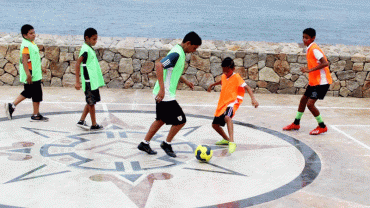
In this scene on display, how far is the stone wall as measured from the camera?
42.7ft

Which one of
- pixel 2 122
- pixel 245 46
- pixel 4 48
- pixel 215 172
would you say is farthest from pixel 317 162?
pixel 4 48

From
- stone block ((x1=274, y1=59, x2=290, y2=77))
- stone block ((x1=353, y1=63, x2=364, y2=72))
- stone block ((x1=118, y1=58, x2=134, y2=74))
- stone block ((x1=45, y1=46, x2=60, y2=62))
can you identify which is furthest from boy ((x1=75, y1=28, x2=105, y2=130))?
stone block ((x1=353, y1=63, x2=364, y2=72))

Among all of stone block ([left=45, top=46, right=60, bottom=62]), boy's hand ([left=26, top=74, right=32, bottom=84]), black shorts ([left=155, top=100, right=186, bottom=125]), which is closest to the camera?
black shorts ([left=155, top=100, right=186, bottom=125])

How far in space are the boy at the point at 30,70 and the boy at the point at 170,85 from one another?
2692 mm

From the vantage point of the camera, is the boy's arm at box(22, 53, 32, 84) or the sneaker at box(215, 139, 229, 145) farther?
the boy's arm at box(22, 53, 32, 84)

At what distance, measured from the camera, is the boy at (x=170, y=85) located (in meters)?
6.93

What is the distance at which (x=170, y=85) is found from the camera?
7.10 m

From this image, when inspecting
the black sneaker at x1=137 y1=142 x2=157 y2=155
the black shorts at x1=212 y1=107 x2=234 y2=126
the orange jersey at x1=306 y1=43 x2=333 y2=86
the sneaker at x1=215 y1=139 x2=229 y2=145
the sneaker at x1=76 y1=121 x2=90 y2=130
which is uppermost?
the orange jersey at x1=306 y1=43 x2=333 y2=86

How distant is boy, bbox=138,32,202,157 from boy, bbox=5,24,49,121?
8.83 ft

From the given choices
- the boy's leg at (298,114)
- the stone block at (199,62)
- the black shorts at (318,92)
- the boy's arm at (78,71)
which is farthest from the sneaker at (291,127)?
the stone block at (199,62)

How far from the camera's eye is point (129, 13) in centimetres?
10956

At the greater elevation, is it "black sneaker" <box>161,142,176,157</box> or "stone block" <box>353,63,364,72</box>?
"stone block" <box>353,63,364,72</box>

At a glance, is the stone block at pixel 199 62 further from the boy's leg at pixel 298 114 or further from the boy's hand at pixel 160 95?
the boy's hand at pixel 160 95

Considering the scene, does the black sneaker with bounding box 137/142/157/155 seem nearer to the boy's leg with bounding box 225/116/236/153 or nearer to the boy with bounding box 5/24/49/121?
the boy's leg with bounding box 225/116/236/153
